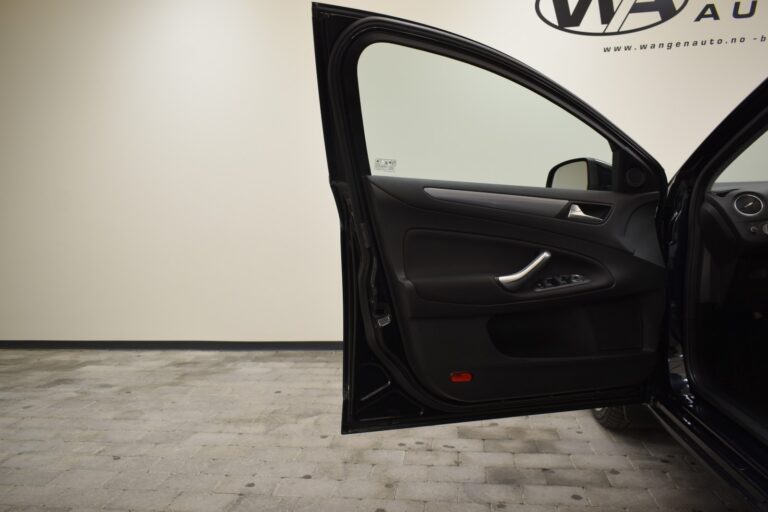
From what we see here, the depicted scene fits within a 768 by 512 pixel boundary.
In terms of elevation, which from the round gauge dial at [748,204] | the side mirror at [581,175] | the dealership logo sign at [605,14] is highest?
the dealership logo sign at [605,14]

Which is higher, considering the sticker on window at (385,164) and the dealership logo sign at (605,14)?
the dealership logo sign at (605,14)

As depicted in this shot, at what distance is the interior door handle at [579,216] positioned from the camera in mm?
1541

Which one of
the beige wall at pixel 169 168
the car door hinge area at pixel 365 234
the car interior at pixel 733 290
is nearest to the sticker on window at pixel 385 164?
the car door hinge area at pixel 365 234

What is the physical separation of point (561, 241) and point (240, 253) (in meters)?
3.00

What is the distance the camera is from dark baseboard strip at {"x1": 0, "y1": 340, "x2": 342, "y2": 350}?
396cm

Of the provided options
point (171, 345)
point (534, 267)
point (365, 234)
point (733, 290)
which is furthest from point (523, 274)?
point (171, 345)

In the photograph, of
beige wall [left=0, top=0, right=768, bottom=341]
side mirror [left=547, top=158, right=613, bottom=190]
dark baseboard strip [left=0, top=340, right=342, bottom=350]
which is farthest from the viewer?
dark baseboard strip [left=0, top=340, right=342, bottom=350]

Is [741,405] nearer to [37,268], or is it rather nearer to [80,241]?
[80,241]

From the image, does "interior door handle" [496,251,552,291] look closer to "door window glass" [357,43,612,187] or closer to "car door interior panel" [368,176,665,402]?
"car door interior panel" [368,176,665,402]

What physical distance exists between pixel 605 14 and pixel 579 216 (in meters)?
2.65

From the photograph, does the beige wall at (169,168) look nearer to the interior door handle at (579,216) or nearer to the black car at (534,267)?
the black car at (534,267)

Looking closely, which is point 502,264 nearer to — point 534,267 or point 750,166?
point 534,267

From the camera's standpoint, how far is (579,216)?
60.9 inches

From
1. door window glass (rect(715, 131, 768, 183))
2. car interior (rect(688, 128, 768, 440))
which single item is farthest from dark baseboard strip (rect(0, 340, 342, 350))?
door window glass (rect(715, 131, 768, 183))
